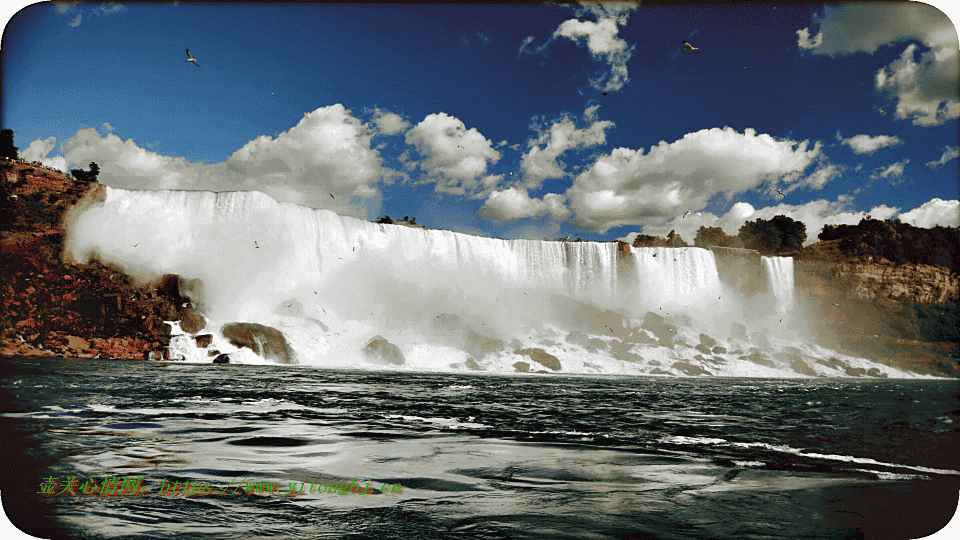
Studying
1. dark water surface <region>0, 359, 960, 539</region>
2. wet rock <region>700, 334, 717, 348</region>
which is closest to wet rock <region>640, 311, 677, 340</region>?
wet rock <region>700, 334, 717, 348</region>

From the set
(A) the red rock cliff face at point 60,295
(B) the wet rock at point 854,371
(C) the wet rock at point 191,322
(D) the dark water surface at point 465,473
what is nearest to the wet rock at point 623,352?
(B) the wet rock at point 854,371

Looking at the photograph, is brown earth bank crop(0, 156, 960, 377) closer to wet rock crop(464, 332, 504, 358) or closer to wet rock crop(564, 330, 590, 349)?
wet rock crop(464, 332, 504, 358)

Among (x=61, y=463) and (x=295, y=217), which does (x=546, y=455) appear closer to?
(x=61, y=463)

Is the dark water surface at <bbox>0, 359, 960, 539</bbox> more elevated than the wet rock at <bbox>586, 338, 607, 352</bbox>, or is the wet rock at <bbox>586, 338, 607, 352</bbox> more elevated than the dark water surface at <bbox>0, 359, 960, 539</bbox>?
the dark water surface at <bbox>0, 359, 960, 539</bbox>

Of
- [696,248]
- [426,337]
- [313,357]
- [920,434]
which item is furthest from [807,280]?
[920,434]

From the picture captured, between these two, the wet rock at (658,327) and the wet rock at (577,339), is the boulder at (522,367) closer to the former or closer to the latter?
the wet rock at (577,339)

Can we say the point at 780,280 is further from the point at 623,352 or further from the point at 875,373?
the point at 623,352

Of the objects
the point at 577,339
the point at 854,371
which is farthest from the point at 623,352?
the point at 854,371
